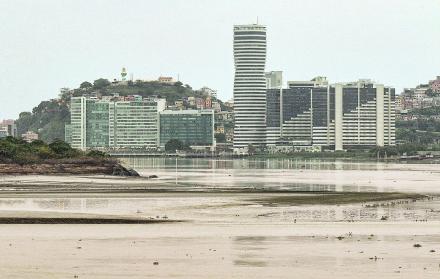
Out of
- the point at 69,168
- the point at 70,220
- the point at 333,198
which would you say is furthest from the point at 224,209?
the point at 69,168

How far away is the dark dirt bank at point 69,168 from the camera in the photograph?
401 ft

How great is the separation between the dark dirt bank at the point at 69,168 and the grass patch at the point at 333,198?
48844 millimetres

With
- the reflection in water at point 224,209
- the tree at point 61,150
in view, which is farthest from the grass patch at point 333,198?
the tree at point 61,150

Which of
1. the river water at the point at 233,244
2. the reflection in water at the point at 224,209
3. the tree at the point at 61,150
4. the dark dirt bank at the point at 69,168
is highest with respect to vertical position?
the tree at the point at 61,150

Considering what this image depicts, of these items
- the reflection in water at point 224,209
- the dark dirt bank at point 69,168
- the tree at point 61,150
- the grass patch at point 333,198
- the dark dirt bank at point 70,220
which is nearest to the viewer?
the dark dirt bank at point 70,220

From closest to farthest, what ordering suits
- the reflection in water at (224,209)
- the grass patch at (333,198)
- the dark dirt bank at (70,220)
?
the dark dirt bank at (70,220), the reflection in water at (224,209), the grass patch at (333,198)

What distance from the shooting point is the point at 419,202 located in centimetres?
7050

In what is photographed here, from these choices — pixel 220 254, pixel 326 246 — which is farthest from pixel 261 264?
pixel 326 246

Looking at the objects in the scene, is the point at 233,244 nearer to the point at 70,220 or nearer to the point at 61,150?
the point at 70,220

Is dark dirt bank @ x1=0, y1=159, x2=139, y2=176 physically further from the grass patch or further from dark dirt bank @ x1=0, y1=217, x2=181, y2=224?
dark dirt bank @ x1=0, y1=217, x2=181, y2=224

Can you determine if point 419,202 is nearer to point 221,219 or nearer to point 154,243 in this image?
point 221,219

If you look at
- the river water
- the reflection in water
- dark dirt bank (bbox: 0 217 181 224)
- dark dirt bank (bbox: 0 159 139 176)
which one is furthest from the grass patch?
dark dirt bank (bbox: 0 159 139 176)

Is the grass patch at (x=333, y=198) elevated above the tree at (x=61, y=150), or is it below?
below

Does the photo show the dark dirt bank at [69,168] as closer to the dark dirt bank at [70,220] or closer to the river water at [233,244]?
the river water at [233,244]
